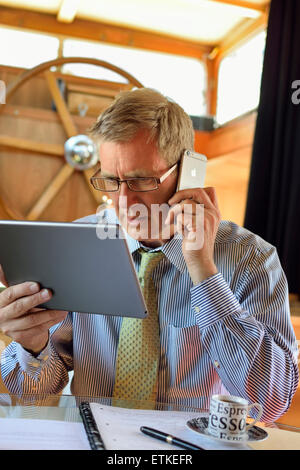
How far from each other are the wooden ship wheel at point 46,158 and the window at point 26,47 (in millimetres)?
384

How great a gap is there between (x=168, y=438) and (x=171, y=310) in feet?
1.48

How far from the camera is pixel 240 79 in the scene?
270 cm

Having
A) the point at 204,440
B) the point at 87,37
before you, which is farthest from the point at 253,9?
the point at 204,440

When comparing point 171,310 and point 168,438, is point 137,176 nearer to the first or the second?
point 171,310

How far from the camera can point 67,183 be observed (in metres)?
2.21

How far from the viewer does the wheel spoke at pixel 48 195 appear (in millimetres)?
2140

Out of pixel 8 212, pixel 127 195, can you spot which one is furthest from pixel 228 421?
pixel 8 212

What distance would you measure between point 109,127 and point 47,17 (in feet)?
6.01

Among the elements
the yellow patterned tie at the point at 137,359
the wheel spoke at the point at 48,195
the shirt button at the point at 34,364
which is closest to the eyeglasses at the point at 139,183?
the yellow patterned tie at the point at 137,359

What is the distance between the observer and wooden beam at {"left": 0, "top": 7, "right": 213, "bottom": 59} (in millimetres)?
2613

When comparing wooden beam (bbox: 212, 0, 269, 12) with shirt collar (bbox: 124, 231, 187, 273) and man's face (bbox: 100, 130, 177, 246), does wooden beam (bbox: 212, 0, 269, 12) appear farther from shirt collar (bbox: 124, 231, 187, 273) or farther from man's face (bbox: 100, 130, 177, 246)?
shirt collar (bbox: 124, 231, 187, 273)

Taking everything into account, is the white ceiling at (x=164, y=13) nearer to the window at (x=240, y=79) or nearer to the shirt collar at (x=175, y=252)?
the window at (x=240, y=79)

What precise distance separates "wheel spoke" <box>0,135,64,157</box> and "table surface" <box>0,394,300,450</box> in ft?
4.85

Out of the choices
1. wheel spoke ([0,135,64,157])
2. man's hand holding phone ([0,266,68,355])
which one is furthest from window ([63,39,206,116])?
man's hand holding phone ([0,266,68,355])
